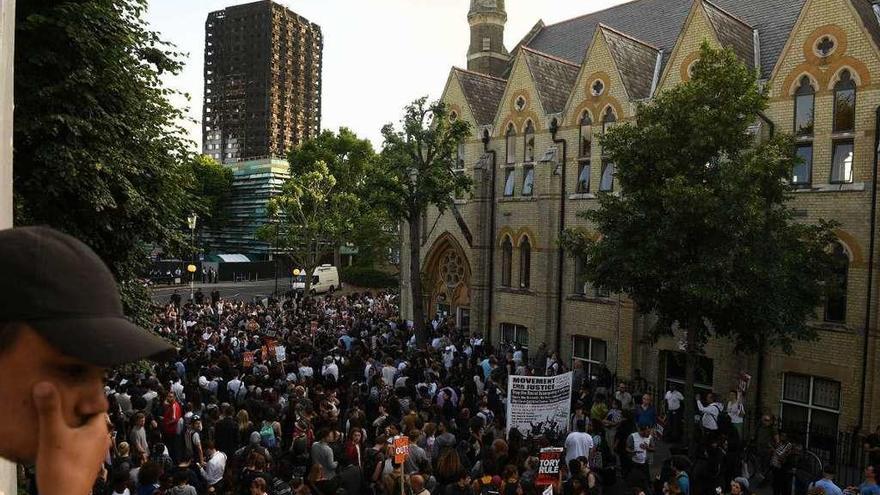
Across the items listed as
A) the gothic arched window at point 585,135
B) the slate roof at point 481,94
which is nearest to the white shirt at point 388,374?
the gothic arched window at point 585,135

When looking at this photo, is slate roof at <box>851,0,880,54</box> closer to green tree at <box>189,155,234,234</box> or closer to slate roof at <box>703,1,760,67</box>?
slate roof at <box>703,1,760,67</box>

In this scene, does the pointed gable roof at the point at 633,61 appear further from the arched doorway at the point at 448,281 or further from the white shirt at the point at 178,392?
the white shirt at the point at 178,392

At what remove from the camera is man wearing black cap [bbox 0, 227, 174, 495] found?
113 centimetres

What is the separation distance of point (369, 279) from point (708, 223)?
4572 cm

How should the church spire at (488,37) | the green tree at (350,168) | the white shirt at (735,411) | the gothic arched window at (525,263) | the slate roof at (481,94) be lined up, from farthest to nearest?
the green tree at (350,168) < the church spire at (488,37) < the slate roof at (481,94) < the gothic arched window at (525,263) < the white shirt at (735,411)

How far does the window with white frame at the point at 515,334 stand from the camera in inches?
1120

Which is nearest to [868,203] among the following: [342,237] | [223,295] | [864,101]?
[864,101]

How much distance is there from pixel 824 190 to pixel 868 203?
119 centimetres

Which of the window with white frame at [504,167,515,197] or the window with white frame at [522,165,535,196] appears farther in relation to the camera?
the window with white frame at [504,167,515,197]

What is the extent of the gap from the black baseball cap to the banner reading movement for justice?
13.2 metres

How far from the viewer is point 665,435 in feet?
60.0

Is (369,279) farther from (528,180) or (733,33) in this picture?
(733,33)

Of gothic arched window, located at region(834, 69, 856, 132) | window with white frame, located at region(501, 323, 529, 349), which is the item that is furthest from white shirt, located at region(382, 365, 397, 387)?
gothic arched window, located at region(834, 69, 856, 132)

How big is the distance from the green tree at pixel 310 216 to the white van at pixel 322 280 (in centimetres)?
312
